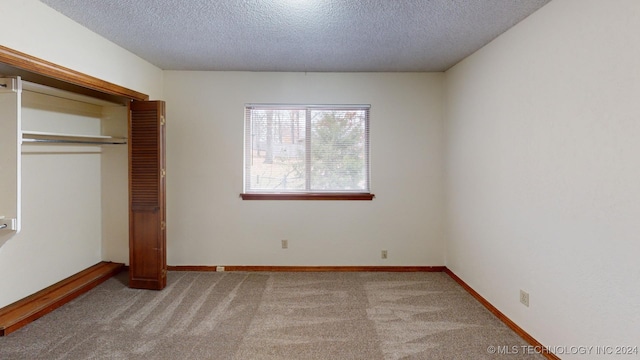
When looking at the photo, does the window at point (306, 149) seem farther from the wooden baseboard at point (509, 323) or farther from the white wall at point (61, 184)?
the wooden baseboard at point (509, 323)

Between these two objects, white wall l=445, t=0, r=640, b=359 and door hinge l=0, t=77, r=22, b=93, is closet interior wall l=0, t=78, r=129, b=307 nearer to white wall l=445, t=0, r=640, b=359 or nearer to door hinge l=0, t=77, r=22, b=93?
door hinge l=0, t=77, r=22, b=93

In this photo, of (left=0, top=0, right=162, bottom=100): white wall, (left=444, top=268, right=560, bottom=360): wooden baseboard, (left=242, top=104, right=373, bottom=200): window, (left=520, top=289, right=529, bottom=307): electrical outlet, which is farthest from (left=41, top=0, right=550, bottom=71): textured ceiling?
(left=444, top=268, right=560, bottom=360): wooden baseboard

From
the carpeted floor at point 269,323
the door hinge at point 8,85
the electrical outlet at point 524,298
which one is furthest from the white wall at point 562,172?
the door hinge at point 8,85

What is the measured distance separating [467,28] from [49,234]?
171 inches

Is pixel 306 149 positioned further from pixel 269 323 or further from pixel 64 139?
pixel 64 139

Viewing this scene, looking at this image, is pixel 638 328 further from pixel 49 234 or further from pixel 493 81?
pixel 49 234

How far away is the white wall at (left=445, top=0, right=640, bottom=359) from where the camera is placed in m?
1.69

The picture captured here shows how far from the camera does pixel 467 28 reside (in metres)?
2.64

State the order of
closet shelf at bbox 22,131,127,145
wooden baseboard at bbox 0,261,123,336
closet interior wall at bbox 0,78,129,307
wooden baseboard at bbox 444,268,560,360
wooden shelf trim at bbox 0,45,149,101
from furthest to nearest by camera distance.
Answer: closet interior wall at bbox 0,78,129,307, closet shelf at bbox 22,131,127,145, wooden baseboard at bbox 0,261,123,336, wooden baseboard at bbox 444,268,560,360, wooden shelf trim at bbox 0,45,149,101

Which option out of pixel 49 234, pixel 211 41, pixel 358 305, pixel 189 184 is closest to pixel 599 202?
pixel 358 305

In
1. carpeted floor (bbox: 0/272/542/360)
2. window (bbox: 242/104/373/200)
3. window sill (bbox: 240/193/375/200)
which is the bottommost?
carpeted floor (bbox: 0/272/542/360)

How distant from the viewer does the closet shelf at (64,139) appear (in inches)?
107

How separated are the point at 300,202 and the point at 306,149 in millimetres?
654

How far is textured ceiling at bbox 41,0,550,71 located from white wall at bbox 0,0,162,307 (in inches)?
6.4
